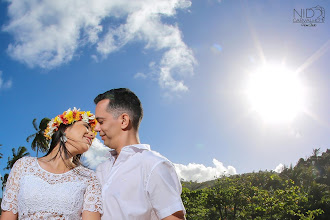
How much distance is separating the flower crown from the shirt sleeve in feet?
4.33

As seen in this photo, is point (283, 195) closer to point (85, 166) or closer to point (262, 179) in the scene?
point (262, 179)

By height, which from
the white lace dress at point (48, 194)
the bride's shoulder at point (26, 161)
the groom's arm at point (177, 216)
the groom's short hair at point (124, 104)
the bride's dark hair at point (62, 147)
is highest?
the groom's short hair at point (124, 104)

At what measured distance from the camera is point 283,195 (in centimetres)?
1777

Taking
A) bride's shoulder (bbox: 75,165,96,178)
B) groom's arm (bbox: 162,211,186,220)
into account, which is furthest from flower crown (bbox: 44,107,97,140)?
groom's arm (bbox: 162,211,186,220)

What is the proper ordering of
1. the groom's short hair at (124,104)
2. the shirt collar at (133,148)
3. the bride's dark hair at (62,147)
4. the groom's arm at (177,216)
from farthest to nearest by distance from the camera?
1. the bride's dark hair at (62,147)
2. the groom's short hair at (124,104)
3. the shirt collar at (133,148)
4. the groom's arm at (177,216)

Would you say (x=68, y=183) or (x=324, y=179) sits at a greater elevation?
(x=324, y=179)

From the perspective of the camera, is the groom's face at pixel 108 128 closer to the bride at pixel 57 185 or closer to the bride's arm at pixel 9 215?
the bride at pixel 57 185

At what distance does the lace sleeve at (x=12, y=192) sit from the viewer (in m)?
3.19

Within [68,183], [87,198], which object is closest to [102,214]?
[87,198]

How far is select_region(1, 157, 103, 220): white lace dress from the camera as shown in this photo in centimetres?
314

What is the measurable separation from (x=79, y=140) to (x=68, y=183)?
0.50 meters

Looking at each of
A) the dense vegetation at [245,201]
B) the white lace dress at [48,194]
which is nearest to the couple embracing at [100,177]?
the white lace dress at [48,194]

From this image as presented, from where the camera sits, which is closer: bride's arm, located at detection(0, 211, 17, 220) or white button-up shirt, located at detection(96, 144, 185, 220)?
white button-up shirt, located at detection(96, 144, 185, 220)

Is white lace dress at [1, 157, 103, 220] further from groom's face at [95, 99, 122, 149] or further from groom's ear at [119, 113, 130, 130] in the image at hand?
groom's ear at [119, 113, 130, 130]
